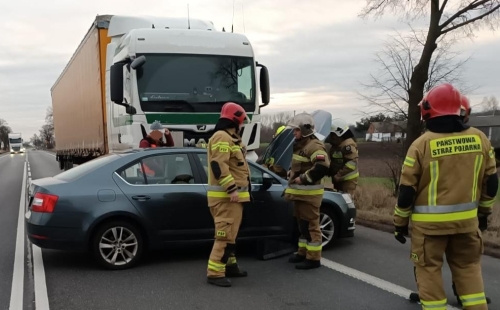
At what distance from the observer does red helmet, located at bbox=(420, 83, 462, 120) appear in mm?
3816

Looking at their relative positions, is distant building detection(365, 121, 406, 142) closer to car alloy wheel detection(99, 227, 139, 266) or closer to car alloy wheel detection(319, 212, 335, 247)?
car alloy wheel detection(319, 212, 335, 247)

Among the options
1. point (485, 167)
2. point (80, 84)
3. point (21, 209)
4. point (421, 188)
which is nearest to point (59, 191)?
point (421, 188)

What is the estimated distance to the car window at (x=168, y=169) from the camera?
20.6 feet

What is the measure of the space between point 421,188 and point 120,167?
3622 millimetres

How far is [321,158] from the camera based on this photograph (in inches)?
229

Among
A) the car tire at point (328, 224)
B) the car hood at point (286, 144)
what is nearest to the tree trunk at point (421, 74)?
the car hood at point (286, 144)

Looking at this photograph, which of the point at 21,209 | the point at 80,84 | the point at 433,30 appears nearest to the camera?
the point at 21,209

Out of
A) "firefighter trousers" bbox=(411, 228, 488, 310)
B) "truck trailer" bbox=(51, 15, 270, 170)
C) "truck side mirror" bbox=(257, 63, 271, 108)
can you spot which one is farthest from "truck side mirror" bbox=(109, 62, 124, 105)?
"firefighter trousers" bbox=(411, 228, 488, 310)

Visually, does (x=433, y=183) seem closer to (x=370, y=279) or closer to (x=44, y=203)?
(x=370, y=279)

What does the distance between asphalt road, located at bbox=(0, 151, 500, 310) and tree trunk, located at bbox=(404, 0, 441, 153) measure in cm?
620

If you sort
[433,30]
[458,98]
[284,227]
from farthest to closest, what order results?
[433,30]
[284,227]
[458,98]

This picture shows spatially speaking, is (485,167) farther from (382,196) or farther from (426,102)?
(382,196)

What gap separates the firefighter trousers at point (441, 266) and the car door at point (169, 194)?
296cm

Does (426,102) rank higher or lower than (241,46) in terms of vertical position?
lower
